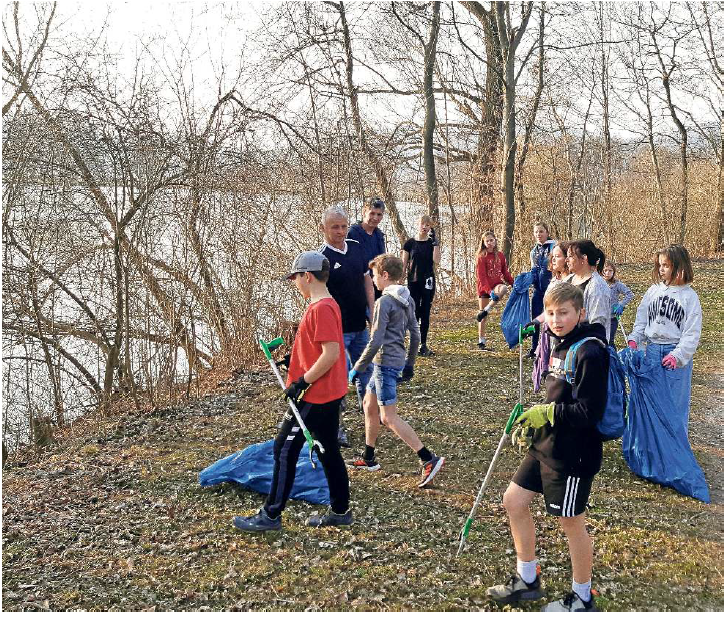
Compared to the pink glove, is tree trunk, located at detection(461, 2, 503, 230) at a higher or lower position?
higher

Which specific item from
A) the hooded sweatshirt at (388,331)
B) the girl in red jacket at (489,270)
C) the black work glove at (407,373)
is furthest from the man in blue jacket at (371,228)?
the girl in red jacket at (489,270)

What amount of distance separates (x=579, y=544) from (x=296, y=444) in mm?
1690

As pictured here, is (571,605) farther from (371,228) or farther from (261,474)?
(371,228)

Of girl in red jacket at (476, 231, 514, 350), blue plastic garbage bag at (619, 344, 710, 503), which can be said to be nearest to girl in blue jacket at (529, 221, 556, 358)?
girl in red jacket at (476, 231, 514, 350)

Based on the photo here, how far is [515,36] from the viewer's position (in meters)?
15.1

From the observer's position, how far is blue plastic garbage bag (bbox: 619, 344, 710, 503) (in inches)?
193

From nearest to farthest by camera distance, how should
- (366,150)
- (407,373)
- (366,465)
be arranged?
(366,465) → (407,373) → (366,150)

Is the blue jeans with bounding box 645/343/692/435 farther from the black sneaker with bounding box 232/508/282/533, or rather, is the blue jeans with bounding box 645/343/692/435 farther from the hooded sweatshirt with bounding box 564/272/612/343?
the black sneaker with bounding box 232/508/282/533

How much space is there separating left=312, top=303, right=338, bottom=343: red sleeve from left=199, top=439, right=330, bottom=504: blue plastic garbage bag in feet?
3.52

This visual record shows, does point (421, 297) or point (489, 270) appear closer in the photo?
point (421, 297)

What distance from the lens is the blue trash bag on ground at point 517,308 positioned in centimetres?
816

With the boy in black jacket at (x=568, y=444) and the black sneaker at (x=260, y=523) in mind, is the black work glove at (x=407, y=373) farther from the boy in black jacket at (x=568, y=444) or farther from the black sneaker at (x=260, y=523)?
the boy in black jacket at (x=568, y=444)

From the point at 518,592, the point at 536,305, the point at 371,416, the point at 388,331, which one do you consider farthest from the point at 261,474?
the point at 536,305

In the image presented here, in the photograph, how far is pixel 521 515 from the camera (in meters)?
3.34
